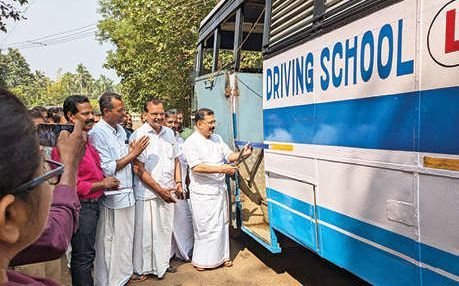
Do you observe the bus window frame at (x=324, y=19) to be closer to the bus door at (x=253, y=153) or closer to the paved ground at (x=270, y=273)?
the bus door at (x=253, y=153)

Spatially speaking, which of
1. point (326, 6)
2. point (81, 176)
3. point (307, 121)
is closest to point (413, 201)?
point (307, 121)

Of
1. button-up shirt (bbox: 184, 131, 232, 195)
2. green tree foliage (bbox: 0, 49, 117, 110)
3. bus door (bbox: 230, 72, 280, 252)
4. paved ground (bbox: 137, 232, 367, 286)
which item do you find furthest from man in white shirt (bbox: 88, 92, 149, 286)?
green tree foliage (bbox: 0, 49, 117, 110)

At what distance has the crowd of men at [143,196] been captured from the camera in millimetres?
3234

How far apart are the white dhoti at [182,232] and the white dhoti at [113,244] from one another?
2.95 feet

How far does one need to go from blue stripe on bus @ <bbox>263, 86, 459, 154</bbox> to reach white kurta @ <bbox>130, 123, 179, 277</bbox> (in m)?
1.80

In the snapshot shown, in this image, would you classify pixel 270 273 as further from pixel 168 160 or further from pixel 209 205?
pixel 168 160

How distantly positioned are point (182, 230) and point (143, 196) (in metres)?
0.95

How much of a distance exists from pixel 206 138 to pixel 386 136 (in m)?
2.53

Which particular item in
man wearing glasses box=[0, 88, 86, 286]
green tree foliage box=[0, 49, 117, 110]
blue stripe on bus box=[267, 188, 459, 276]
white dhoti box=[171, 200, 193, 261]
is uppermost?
green tree foliage box=[0, 49, 117, 110]

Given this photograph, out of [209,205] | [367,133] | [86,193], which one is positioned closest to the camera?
[367,133]

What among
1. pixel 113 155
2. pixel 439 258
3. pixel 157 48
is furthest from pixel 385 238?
pixel 157 48

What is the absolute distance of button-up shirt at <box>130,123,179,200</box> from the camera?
3988mm

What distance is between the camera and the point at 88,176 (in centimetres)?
316

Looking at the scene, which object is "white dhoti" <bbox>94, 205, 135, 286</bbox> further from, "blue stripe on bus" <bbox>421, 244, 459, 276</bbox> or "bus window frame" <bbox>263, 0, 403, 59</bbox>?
"blue stripe on bus" <bbox>421, 244, 459, 276</bbox>
